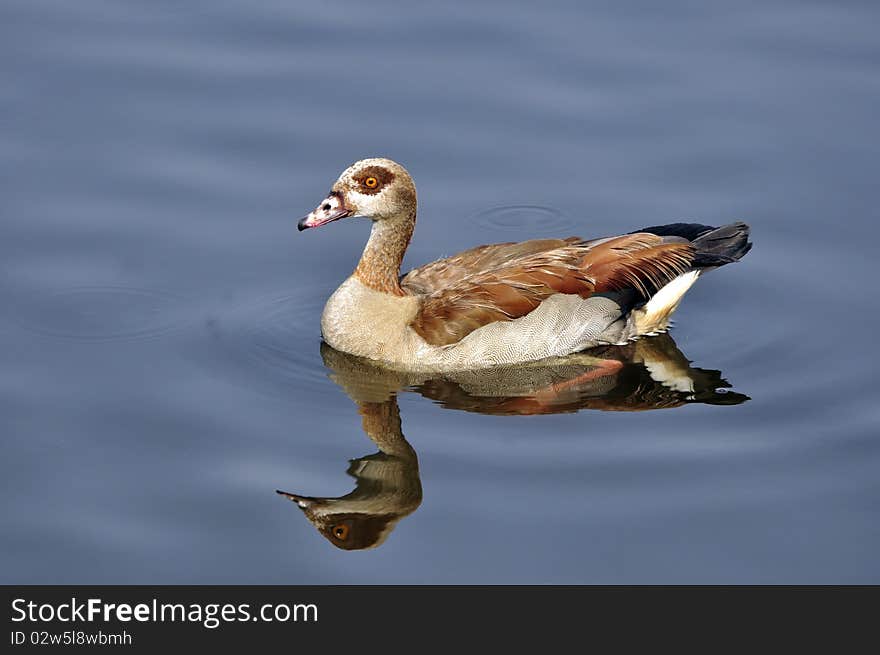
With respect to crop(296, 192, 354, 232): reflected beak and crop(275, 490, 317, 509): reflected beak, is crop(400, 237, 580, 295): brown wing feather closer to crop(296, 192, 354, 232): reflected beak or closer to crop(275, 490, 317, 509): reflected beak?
crop(296, 192, 354, 232): reflected beak

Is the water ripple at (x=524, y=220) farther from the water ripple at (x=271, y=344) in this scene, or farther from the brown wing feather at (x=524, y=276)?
the water ripple at (x=271, y=344)

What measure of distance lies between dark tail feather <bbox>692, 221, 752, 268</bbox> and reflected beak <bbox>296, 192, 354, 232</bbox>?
3219 millimetres

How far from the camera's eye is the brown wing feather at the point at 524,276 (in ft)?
45.8

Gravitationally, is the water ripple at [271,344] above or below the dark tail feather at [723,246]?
below

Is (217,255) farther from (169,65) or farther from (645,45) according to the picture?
(645,45)

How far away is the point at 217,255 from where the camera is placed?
1504 cm

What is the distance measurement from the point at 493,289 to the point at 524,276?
12.6 inches

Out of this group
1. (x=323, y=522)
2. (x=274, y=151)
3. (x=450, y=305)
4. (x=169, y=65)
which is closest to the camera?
(x=323, y=522)

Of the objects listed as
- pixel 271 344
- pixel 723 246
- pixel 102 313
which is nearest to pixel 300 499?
pixel 271 344

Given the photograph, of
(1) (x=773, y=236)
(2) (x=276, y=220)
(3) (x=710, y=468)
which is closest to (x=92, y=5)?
(2) (x=276, y=220)

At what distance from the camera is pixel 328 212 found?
13984 mm

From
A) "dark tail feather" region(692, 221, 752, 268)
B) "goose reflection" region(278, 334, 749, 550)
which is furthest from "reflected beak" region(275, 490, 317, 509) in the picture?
"dark tail feather" region(692, 221, 752, 268)

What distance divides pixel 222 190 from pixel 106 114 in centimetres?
183

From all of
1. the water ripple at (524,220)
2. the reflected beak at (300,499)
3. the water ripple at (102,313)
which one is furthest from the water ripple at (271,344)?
the water ripple at (524,220)
